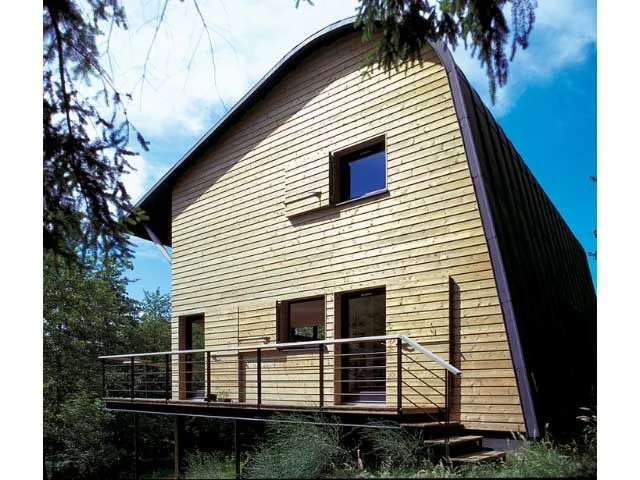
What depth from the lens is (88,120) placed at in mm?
4969

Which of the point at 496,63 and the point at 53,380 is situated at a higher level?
the point at 496,63

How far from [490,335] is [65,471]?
4.26m

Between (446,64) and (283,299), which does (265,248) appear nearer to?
(283,299)

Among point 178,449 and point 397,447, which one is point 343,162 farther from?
point 178,449

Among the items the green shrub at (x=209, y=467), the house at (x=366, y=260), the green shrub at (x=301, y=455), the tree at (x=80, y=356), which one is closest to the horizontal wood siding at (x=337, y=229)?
the house at (x=366, y=260)

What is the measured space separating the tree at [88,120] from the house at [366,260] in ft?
2.00

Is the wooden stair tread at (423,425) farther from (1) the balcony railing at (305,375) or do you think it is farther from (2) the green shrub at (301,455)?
(2) the green shrub at (301,455)

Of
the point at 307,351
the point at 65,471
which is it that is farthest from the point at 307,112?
the point at 65,471

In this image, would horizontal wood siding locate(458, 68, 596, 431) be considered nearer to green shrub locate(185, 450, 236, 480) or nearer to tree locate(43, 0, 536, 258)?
tree locate(43, 0, 536, 258)

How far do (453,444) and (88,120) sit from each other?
3554mm

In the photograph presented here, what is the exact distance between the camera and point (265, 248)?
7367mm

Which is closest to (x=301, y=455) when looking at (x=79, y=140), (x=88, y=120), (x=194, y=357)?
(x=79, y=140)

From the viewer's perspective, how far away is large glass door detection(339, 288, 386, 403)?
6.08 meters

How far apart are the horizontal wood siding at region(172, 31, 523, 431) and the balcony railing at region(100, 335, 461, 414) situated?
0.04m
